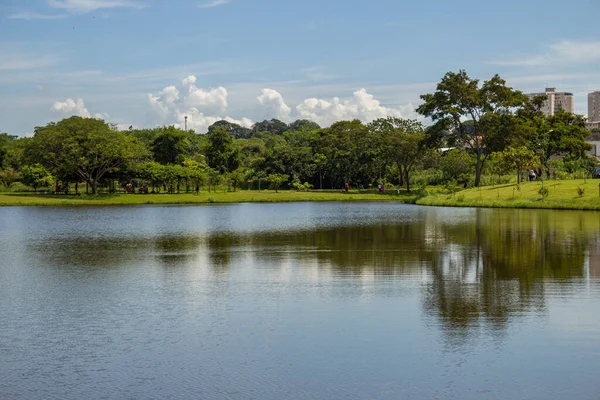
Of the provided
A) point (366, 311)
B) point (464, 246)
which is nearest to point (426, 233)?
point (464, 246)

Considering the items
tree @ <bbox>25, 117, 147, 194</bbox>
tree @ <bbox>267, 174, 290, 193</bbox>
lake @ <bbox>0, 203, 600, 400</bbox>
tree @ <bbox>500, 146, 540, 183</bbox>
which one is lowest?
lake @ <bbox>0, 203, 600, 400</bbox>

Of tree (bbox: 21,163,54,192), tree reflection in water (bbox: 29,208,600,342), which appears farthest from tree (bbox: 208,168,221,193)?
tree reflection in water (bbox: 29,208,600,342)

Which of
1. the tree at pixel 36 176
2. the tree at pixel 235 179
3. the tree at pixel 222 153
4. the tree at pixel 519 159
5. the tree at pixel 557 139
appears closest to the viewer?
the tree at pixel 519 159

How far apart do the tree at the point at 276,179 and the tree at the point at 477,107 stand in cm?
2352

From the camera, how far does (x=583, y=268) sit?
67.4 feet

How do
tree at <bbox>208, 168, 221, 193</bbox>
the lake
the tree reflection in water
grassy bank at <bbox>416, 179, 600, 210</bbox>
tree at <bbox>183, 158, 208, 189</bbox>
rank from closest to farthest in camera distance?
the lake, the tree reflection in water, grassy bank at <bbox>416, 179, 600, 210</bbox>, tree at <bbox>183, 158, 208, 189</bbox>, tree at <bbox>208, 168, 221, 193</bbox>

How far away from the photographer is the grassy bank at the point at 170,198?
70.9 meters

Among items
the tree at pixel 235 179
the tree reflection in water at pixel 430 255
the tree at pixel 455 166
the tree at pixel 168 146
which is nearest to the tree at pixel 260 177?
the tree at pixel 235 179

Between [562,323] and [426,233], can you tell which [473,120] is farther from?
[562,323]

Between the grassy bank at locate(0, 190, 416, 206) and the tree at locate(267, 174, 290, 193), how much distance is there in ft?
27.6

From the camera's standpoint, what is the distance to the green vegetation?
236ft

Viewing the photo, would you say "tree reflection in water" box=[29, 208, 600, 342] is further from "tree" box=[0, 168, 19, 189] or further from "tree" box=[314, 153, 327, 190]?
"tree" box=[0, 168, 19, 189]

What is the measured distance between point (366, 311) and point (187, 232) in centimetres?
2187

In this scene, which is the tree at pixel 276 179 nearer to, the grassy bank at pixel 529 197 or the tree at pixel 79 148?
the tree at pixel 79 148
